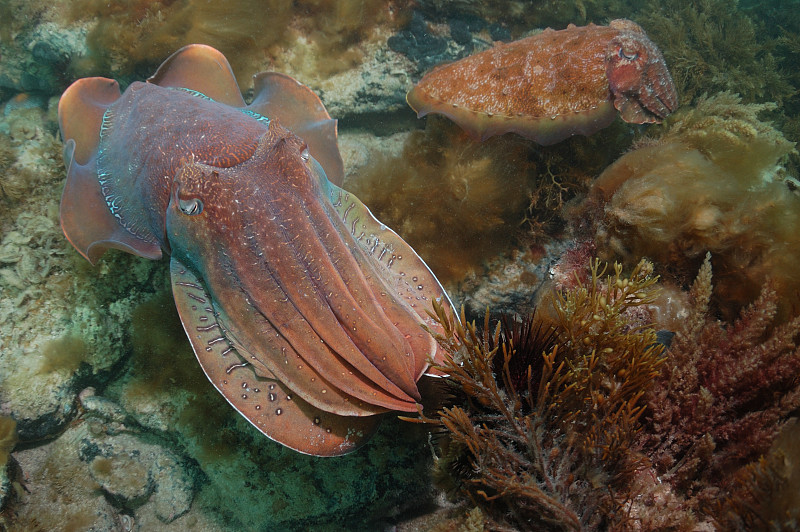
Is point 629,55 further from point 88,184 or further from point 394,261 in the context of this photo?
point 88,184

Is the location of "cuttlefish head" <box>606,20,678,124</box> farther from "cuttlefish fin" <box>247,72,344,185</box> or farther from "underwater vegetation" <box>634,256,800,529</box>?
"cuttlefish fin" <box>247,72,344,185</box>

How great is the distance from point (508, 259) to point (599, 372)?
194 cm

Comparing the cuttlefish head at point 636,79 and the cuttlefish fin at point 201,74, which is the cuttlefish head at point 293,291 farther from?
the cuttlefish head at point 636,79

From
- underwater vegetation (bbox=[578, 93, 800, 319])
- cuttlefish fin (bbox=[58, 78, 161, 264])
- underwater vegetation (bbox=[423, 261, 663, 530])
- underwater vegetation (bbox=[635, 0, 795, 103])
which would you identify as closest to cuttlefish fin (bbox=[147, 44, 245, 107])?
cuttlefish fin (bbox=[58, 78, 161, 264])

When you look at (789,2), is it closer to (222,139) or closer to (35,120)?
(222,139)

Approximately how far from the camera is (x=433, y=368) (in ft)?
9.85

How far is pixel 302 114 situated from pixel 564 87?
2898 mm

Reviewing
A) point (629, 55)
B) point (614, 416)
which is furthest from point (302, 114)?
point (614, 416)

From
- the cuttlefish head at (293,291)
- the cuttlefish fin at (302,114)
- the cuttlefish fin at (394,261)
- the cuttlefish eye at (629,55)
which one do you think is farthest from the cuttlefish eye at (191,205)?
the cuttlefish eye at (629,55)

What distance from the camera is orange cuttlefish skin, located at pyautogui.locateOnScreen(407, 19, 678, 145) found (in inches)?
160

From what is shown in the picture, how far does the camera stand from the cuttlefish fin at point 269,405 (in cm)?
298

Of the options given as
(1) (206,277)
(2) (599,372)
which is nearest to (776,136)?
(2) (599,372)

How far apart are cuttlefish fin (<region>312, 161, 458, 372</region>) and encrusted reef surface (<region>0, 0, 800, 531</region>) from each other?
0.33 m

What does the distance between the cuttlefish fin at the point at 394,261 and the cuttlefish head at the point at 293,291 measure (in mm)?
165
